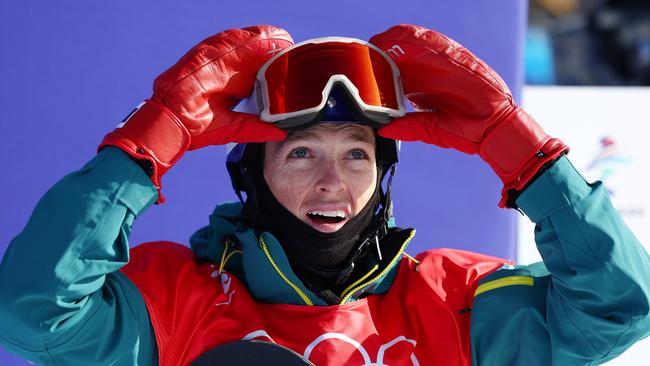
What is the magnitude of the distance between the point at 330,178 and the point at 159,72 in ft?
2.10

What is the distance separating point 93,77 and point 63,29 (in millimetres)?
144

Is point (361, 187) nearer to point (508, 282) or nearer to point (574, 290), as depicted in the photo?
point (508, 282)

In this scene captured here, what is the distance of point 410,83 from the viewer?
215 centimetres

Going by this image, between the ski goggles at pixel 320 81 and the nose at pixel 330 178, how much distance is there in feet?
0.45

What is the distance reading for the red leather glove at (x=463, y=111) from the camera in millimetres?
1982

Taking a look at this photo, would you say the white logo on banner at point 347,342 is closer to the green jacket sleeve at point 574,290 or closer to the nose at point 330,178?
the green jacket sleeve at point 574,290

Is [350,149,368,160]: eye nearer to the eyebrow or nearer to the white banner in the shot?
the eyebrow

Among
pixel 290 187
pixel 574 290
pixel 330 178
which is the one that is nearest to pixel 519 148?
pixel 574 290

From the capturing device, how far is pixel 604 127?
2.76m

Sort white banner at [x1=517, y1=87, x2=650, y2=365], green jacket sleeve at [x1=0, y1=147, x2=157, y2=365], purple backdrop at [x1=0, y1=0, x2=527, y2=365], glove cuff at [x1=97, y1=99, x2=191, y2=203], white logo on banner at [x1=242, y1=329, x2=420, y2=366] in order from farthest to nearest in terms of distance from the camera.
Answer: white banner at [x1=517, y1=87, x2=650, y2=365] → purple backdrop at [x1=0, y1=0, x2=527, y2=365] → white logo on banner at [x1=242, y1=329, x2=420, y2=366] → glove cuff at [x1=97, y1=99, x2=191, y2=203] → green jacket sleeve at [x1=0, y1=147, x2=157, y2=365]

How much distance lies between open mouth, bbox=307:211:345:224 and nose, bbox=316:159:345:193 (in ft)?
0.17

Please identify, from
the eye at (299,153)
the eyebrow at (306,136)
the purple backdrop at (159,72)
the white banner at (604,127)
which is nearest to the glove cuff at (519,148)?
the eyebrow at (306,136)

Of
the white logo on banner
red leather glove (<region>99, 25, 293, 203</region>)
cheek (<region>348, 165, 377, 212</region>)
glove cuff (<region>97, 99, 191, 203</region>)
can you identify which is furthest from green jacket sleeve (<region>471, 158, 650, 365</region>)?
glove cuff (<region>97, 99, 191, 203</region>)

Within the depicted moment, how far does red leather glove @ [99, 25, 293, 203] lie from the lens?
6.32 feet
